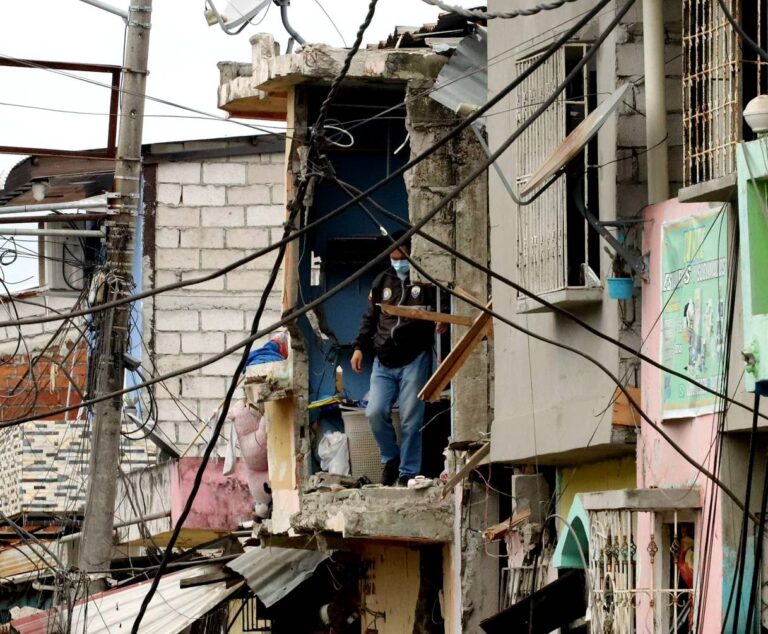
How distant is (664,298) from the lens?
36.1ft

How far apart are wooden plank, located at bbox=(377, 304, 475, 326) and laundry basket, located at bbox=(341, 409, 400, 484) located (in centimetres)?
214

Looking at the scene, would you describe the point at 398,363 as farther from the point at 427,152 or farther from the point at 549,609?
the point at 427,152

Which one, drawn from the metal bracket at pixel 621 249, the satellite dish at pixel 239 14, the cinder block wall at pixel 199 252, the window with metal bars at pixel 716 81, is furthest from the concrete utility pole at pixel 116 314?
the cinder block wall at pixel 199 252

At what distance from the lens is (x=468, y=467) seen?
576 inches

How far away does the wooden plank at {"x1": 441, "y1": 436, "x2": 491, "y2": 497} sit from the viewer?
1447 cm

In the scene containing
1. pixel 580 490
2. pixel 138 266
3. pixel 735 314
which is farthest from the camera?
pixel 138 266

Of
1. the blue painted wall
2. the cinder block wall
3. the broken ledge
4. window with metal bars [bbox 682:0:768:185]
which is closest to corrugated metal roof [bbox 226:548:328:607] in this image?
the blue painted wall

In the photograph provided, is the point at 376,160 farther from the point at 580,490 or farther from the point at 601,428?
the point at 601,428

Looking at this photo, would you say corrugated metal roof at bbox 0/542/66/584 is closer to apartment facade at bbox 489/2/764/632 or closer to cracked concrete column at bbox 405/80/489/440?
cracked concrete column at bbox 405/80/489/440

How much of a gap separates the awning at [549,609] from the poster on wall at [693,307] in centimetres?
228

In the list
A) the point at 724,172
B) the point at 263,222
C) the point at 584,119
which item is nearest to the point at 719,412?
the point at 724,172

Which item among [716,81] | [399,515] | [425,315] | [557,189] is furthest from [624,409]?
[399,515]

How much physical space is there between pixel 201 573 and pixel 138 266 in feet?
19.9

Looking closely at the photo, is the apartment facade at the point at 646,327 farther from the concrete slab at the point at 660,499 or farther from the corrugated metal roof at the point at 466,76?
the corrugated metal roof at the point at 466,76
